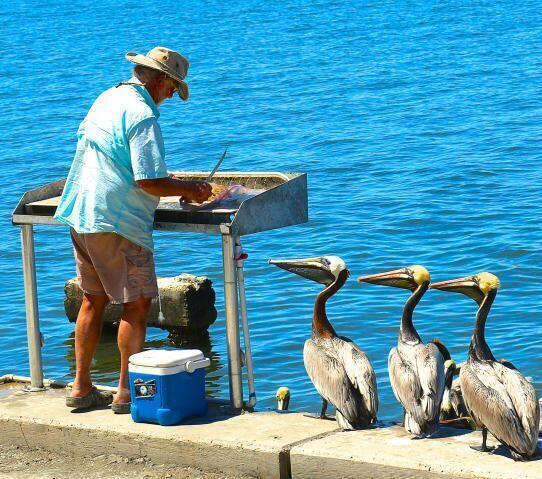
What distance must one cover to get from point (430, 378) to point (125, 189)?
1.85 meters

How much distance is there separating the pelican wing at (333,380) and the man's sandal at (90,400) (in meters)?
1.19

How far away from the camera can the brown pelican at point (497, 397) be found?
19.0ft

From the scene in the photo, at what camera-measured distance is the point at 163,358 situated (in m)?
6.69

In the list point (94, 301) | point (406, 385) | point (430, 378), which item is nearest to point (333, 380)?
point (406, 385)

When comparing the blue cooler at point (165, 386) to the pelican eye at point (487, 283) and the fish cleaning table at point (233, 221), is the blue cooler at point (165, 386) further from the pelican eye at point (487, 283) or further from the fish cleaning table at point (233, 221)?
the pelican eye at point (487, 283)

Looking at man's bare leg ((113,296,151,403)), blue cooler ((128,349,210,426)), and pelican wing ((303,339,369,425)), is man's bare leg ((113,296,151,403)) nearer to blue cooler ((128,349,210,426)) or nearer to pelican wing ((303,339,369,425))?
blue cooler ((128,349,210,426))

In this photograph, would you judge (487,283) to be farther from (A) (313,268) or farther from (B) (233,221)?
(B) (233,221)

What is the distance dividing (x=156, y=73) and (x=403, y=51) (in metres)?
25.3

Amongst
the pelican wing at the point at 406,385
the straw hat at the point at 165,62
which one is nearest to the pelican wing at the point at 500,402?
the pelican wing at the point at 406,385

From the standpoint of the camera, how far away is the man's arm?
21.4 feet

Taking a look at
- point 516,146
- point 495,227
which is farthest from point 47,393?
point 516,146

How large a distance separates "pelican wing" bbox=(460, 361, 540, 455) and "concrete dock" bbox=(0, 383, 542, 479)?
122mm

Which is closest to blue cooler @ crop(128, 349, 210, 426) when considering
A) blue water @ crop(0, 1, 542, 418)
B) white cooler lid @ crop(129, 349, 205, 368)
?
white cooler lid @ crop(129, 349, 205, 368)

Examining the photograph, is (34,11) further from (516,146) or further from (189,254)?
→ (189,254)
